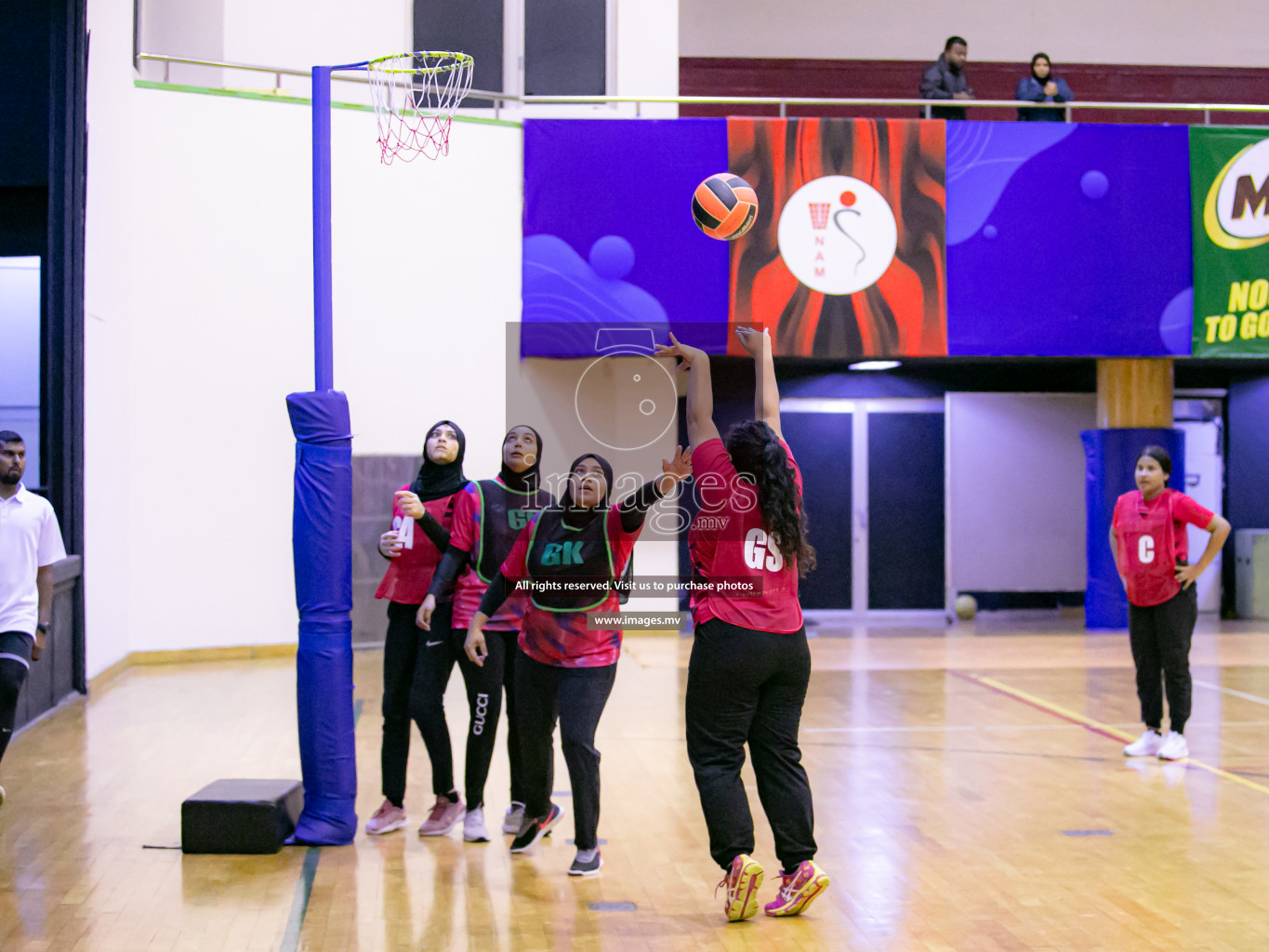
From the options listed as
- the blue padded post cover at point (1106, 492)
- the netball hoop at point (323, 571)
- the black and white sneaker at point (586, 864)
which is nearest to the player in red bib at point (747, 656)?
the black and white sneaker at point (586, 864)

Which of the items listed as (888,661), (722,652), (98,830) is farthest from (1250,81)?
(98,830)

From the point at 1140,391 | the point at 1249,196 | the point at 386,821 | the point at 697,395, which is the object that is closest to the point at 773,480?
the point at 697,395

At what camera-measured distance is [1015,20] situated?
54.0 ft

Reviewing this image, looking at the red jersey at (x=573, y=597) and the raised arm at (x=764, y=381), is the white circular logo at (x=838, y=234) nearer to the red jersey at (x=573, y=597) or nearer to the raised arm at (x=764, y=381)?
the raised arm at (x=764, y=381)

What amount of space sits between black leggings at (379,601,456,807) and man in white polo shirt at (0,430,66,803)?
5.21 ft

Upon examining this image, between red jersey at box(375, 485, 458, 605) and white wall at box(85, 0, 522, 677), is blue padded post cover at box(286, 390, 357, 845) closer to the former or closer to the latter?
red jersey at box(375, 485, 458, 605)

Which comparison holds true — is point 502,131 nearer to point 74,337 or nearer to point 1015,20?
point 74,337

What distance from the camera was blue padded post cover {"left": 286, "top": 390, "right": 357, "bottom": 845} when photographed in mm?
5246

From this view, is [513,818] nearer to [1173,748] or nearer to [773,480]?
[773,480]

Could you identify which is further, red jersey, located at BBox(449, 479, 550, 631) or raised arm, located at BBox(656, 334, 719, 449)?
red jersey, located at BBox(449, 479, 550, 631)

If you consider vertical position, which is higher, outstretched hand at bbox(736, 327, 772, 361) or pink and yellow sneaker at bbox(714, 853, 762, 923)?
outstretched hand at bbox(736, 327, 772, 361)

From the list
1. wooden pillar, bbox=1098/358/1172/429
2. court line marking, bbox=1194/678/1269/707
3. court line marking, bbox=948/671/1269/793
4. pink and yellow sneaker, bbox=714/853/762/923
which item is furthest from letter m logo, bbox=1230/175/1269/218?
pink and yellow sneaker, bbox=714/853/762/923

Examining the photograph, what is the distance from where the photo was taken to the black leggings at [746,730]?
4.18 metres

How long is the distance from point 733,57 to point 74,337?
1040 centimetres
